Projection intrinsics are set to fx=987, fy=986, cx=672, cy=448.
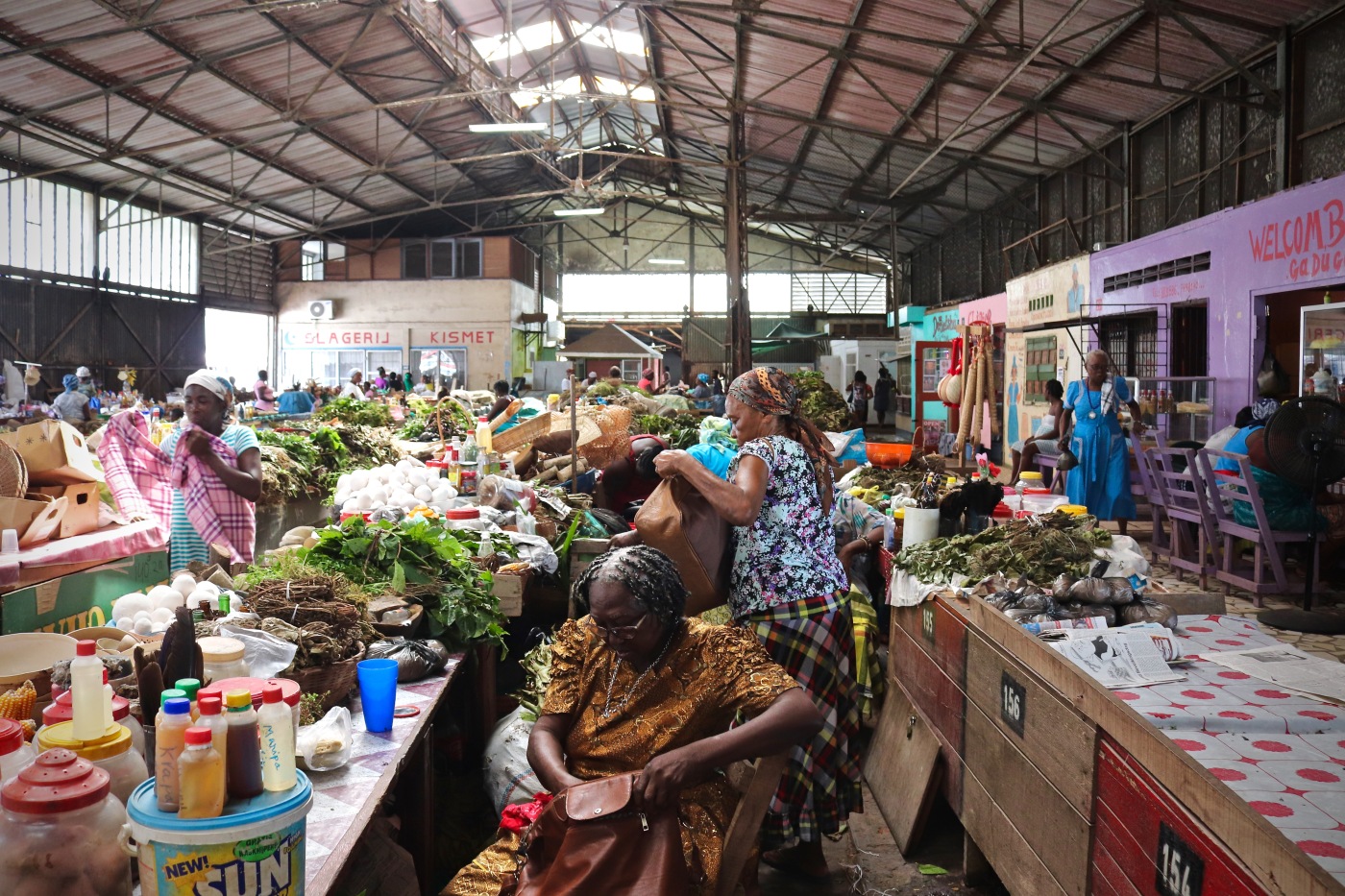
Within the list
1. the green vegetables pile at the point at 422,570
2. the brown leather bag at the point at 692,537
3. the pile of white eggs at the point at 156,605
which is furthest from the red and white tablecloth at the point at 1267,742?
the pile of white eggs at the point at 156,605

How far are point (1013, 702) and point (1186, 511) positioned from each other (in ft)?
15.1

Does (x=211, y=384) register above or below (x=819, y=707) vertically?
above

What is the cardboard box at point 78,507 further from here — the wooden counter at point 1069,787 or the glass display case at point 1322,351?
the glass display case at point 1322,351

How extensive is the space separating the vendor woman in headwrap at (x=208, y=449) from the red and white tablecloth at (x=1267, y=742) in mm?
3840

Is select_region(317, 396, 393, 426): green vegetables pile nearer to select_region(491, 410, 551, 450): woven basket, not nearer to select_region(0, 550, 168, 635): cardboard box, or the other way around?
select_region(491, 410, 551, 450): woven basket

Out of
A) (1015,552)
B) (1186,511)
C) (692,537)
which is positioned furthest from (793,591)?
(1186,511)

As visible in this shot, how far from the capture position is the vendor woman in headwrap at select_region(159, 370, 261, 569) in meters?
4.52

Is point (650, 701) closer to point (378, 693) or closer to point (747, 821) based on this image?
point (747, 821)

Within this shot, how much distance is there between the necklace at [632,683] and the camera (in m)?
2.55

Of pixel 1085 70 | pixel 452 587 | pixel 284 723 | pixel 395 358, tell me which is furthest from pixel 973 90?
pixel 395 358

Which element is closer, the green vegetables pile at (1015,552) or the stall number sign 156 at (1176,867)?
the stall number sign 156 at (1176,867)

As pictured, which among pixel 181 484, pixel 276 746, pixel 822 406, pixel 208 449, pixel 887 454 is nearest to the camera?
pixel 276 746

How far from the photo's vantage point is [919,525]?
4.76m

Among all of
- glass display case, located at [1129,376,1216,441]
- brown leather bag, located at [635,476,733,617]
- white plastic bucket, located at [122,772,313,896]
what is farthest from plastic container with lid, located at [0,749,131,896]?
glass display case, located at [1129,376,1216,441]
